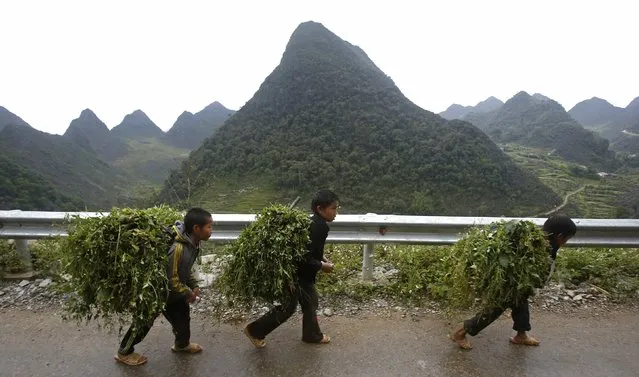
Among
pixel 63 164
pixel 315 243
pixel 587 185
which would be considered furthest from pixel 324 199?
pixel 63 164

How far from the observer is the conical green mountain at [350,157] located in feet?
165

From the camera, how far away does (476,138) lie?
62.8 m

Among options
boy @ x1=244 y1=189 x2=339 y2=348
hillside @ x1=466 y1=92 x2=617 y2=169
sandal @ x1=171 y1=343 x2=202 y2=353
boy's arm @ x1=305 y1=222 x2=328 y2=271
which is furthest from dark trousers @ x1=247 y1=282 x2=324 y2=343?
hillside @ x1=466 y1=92 x2=617 y2=169

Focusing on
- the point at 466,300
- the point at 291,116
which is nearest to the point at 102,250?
the point at 466,300

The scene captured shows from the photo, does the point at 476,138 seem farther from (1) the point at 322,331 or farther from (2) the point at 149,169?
(2) the point at 149,169

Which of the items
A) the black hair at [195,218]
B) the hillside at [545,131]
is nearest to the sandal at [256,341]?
the black hair at [195,218]

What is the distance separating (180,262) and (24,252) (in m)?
2.57

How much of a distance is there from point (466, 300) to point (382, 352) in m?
0.81

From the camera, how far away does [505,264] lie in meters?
2.88

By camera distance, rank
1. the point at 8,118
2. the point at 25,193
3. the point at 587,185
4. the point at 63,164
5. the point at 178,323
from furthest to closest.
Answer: the point at 8,118, the point at 63,164, the point at 587,185, the point at 25,193, the point at 178,323

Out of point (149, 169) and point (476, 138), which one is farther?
point (149, 169)

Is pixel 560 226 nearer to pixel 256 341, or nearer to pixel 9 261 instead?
pixel 256 341

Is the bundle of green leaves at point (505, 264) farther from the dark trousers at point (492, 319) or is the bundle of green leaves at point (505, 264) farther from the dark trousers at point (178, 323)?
the dark trousers at point (178, 323)

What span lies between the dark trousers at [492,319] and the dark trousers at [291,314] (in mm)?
1190
